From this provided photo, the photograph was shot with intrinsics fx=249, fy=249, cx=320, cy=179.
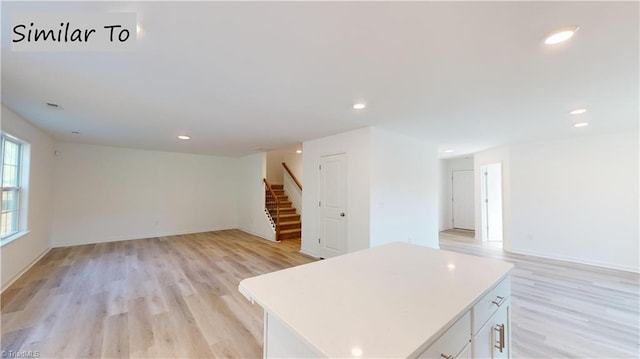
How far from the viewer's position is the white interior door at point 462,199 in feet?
26.6

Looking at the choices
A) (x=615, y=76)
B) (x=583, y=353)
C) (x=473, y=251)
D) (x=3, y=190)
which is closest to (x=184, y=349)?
(x=583, y=353)

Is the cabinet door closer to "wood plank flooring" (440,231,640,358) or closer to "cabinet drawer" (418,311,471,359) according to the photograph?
"cabinet drawer" (418,311,471,359)

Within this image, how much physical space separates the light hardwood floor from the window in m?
0.77

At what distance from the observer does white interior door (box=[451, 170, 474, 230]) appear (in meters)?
8.10

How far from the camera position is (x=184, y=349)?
2.08 m

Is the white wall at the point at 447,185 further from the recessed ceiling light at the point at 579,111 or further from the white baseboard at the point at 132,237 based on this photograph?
the white baseboard at the point at 132,237

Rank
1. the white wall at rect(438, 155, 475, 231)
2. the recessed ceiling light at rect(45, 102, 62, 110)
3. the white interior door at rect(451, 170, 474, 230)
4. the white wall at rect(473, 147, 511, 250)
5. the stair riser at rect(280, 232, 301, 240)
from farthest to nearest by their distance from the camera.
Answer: the white wall at rect(438, 155, 475, 231) < the white interior door at rect(451, 170, 474, 230) < the stair riser at rect(280, 232, 301, 240) < the white wall at rect(473, 147, 511, 250) < the recessed ceiling light at rect(45, 102, 62, 110)

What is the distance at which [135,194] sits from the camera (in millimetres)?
6496

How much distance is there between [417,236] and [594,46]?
3.85 meters

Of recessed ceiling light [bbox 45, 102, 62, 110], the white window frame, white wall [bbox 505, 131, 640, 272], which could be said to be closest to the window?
the white window frame

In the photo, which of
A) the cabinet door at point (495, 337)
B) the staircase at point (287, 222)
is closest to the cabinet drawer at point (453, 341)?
the cabinet door at point (495, 337)

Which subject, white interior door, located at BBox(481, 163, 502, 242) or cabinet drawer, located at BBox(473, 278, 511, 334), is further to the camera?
white interior door, located at BBox(481, 163, 502, 242)

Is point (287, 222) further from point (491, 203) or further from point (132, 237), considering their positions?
point (491, 203)

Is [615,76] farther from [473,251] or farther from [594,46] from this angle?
[473,251]
